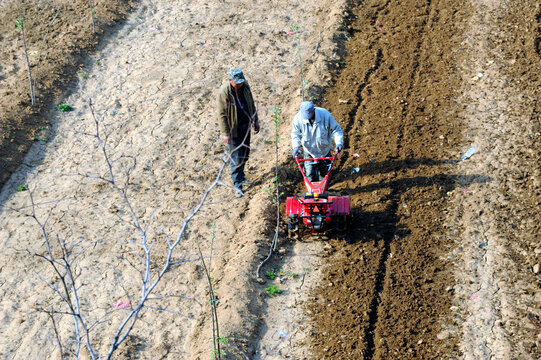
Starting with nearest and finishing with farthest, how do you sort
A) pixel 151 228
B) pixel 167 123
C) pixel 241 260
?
pixel 241 260
pixel 151 228
pixel 167 123

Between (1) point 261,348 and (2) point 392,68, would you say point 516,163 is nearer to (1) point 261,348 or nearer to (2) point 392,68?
(2) point 392,68

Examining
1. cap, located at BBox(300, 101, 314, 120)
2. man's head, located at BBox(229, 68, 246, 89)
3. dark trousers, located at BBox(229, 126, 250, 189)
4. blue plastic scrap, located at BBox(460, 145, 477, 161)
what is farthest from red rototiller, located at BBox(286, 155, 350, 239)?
blue plastic scrap, located at BBox(460, 145, 477, 161)

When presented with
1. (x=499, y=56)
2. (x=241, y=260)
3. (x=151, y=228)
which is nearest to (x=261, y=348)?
(x=241, y=260)

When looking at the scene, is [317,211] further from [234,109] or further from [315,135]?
[234,109]

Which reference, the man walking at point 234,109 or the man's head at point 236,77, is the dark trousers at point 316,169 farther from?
the man's head at point 236,77

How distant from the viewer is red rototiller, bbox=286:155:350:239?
8234mm

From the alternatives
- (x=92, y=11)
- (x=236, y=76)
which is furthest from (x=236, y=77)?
(x=92, y=11)

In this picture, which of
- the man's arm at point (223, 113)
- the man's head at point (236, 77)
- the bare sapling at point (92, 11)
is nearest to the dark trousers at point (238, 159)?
the man's arm at point (223, 113)

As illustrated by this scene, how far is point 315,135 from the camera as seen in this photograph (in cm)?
860

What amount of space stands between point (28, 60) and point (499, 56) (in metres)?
9.73

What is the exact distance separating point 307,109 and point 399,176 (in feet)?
7.17

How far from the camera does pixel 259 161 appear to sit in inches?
405

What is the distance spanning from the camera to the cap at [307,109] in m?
8.21

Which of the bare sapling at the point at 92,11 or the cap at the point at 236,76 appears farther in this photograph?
the bare sapling at the point at 92,11
